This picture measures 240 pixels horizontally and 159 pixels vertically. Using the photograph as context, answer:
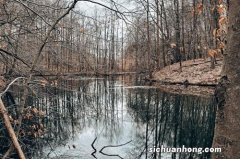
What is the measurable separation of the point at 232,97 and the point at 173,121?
37.3ft

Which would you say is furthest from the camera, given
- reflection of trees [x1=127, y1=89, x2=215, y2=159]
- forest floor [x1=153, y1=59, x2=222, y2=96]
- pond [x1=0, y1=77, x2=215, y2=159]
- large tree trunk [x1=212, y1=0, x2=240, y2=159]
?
forest floor [x1=153, y1=59, x2=222, y2=96]

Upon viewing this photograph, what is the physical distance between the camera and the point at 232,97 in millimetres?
1608

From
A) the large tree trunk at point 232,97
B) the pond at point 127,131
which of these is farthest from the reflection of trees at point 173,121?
the large tree trunk at point 232,97

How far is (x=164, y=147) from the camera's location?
31.1 ft

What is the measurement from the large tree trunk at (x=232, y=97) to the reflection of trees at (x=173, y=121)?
23.3 ft

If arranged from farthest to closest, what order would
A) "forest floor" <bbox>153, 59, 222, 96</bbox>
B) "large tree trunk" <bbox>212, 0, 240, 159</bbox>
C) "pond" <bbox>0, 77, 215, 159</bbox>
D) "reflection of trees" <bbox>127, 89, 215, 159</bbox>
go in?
"forest floor" <bbox>153, 59, 222, 96</bbox>, "reflection of trees" <bbox>127, 89, 215, 159</bbox>, "pond" <bbox>0, 77, 215, 159</bbox>, "large tree trunk" <bbox>212, 0, 240, 159</bbox>

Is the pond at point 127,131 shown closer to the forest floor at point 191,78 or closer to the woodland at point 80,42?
the woodland at point 80,42

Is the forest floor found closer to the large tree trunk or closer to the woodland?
the woodland

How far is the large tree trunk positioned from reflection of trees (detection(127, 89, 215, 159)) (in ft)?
23.3

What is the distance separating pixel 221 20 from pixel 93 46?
2005 mm

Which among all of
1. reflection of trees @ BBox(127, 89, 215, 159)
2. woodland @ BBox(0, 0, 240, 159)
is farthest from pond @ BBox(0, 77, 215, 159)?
woodland @ BBox(0, 0, 240, 159)

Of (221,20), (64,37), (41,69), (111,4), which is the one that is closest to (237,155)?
(221,20)

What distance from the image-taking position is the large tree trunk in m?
1.59

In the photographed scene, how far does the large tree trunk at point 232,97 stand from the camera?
5.21 ft
